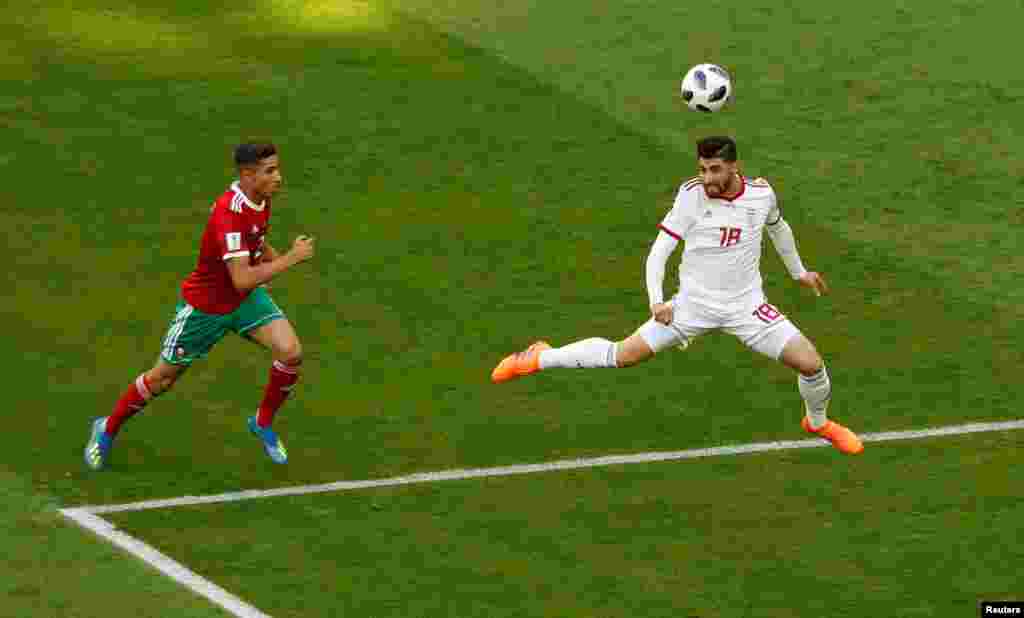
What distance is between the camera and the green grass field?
13.0 meters

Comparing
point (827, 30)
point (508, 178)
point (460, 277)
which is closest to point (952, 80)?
point (827, 30)

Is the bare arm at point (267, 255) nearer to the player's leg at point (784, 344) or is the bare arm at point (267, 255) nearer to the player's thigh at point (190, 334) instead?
the player's thigh at point (190, 334)

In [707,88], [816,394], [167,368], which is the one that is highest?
[707,88]

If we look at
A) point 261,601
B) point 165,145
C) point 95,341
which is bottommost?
point 261,601

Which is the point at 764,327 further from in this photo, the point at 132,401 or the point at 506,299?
the point at 132,401

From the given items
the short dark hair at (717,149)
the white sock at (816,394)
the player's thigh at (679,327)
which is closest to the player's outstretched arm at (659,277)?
the player's thigh at (679,327)

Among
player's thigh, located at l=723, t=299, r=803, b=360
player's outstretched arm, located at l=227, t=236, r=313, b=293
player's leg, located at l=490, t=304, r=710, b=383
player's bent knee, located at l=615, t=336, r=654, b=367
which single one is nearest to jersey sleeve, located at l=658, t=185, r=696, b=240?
player's leg, located at l=490, t=304, r=710, b=383

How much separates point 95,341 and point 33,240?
2.31 metres

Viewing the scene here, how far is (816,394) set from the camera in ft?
46.6

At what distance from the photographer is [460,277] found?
18.0 metres

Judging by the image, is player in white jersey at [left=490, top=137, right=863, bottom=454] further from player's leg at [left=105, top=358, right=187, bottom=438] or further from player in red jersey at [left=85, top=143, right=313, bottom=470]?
player's leg at [left=105, top=358, right=187, bottom=438]

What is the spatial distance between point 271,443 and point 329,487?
63cm

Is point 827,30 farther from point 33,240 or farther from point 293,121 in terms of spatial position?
point 33,240

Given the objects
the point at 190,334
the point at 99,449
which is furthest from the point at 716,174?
the point at 99,449
